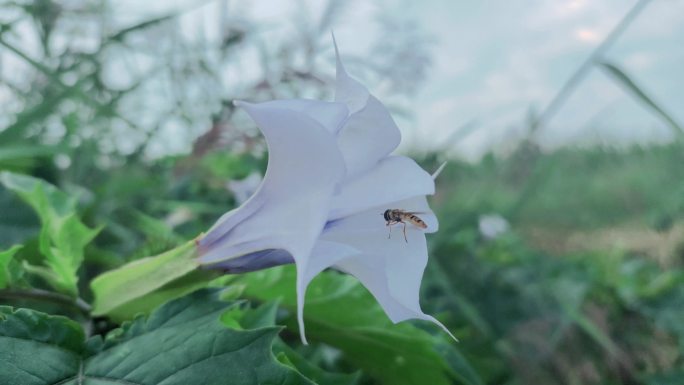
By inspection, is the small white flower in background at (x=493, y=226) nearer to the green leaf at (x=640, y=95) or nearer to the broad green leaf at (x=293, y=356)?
the green leaf at (x=640, y=95)

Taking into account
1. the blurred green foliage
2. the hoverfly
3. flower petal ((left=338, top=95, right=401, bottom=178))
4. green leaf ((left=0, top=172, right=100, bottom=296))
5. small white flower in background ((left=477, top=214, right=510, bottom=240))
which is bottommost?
small white flower in background ((left=477, top=214, right=510, bottom=240))

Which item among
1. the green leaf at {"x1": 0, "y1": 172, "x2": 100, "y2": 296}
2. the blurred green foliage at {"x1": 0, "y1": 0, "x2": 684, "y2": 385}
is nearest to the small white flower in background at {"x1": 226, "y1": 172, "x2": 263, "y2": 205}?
the blurred green foliage at {"x1": 0, "y1": 0, "x2": 684, "y2": 385}

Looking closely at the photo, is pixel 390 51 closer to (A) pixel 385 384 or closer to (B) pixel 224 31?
(B) pixel 224 31

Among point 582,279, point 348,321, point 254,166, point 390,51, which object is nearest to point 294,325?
point 348,321

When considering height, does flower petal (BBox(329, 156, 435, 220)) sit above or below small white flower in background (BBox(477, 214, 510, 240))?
above

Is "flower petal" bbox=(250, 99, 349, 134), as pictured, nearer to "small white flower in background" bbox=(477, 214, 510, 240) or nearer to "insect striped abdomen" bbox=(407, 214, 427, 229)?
"insect striped abdomen" bbox=(407, 214, 427, 229)

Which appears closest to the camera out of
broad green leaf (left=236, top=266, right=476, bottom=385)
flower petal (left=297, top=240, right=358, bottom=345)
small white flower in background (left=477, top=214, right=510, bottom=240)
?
flower petal (left=297, top=240, right=358, bottom=345)
